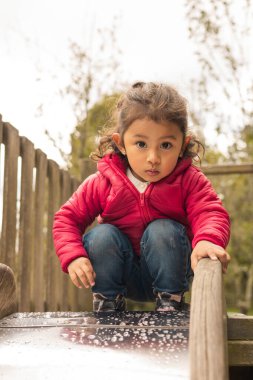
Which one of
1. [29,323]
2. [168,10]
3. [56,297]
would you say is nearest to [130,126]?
[29,323]

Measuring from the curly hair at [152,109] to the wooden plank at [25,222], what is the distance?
26.6 inches

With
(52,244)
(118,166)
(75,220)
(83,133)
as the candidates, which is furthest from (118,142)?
(83,133)

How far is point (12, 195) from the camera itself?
8.89 ft

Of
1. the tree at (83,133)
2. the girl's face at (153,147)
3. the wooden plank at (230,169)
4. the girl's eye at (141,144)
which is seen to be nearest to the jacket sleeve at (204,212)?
the girl's face at (153,147)

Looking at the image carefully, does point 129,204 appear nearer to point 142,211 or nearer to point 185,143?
point 142,211

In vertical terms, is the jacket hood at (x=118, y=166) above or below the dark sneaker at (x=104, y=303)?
above

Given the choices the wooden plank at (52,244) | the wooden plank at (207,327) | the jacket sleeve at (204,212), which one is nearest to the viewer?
the wooden plank at (207,327)

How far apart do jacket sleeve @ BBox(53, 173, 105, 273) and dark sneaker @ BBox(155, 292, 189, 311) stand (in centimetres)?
33

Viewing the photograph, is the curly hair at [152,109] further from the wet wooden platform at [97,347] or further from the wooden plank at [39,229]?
the wooden plank at [39,229]

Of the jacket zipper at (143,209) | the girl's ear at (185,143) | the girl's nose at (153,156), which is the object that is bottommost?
the jacket zipper at (143,209)

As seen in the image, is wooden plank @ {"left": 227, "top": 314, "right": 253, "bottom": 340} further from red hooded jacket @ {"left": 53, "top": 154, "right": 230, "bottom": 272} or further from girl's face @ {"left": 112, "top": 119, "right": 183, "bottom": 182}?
girl's face @ {"left": 112, "top": 119, "right": 183, "bottom": 182}

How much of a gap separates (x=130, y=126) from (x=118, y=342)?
3.04 ft

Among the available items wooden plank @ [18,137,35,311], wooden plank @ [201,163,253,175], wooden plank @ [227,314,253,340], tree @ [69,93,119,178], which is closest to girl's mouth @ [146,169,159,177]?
wooden plank @ [227,314,253,340]

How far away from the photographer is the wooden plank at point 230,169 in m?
4.10
